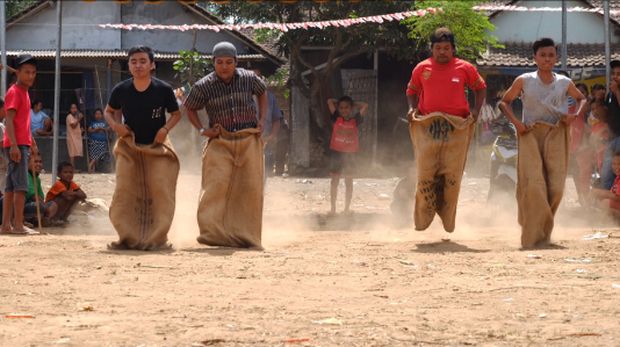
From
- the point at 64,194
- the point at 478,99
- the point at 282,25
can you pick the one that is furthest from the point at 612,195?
the point at 282,25

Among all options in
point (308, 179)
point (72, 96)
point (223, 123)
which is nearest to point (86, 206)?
point (223, 123)

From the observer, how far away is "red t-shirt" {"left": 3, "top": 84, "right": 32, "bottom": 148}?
468 inches

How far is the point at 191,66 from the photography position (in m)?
25.6

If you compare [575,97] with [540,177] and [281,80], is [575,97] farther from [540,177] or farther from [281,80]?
[281,80]

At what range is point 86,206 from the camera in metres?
14.3

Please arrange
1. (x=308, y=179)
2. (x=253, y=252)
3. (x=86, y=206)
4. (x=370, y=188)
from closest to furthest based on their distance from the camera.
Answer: (x=253, y=252) → (x=86, y=206) → (x=370, y=188) → (x=308, y=179)

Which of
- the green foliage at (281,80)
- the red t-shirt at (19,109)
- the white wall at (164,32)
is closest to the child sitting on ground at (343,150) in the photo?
the red t-shirt at (19,109)

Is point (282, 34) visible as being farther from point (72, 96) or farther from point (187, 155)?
point (187, 155)

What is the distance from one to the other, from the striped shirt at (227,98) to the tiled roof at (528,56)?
60.3ft

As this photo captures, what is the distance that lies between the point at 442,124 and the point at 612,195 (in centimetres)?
335

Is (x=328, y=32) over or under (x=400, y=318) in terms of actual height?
over

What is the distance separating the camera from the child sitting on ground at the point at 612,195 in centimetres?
1338

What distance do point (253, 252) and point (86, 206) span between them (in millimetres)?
4694

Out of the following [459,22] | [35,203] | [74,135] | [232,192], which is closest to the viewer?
[232,192]
